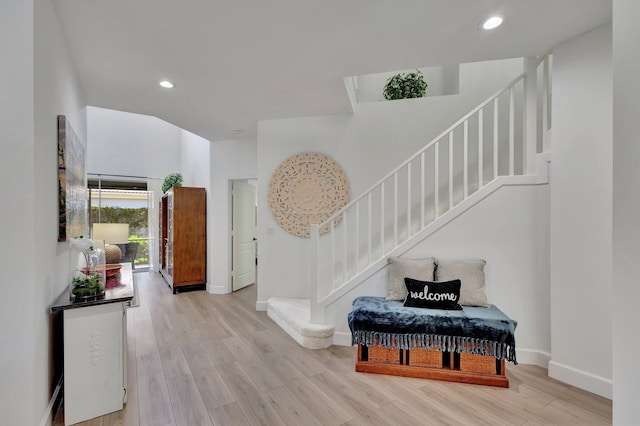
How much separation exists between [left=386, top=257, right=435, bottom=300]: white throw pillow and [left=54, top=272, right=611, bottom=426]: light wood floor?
732mm

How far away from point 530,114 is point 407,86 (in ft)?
5.20

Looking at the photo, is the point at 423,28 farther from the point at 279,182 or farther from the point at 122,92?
the point at 122,92

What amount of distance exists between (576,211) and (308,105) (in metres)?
2.78

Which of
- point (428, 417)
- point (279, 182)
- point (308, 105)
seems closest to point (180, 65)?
point (308, 105)

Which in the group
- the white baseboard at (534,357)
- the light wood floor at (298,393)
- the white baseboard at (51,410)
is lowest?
the light wood floor at (298,393)

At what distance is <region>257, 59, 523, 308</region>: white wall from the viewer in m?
3.45

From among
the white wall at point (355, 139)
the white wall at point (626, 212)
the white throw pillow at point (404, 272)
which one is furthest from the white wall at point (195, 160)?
the white wall at point (626, 212)

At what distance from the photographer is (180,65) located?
2.44 metres

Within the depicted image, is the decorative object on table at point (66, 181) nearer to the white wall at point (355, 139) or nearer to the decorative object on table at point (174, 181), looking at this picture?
the white wall at point (355, 139)

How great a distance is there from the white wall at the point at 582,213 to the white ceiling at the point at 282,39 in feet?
1.00

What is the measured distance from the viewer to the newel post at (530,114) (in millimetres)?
2621

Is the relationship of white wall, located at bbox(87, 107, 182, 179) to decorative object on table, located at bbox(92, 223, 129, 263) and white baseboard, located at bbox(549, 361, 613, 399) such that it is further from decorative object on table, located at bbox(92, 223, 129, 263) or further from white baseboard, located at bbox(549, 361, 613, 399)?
white baseboard, located at bbox(549, 361, 613, 399)

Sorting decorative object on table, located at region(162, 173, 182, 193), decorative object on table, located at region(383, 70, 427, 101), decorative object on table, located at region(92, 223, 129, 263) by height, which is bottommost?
decorative object on table, located at region(92, 223, 129, 263)

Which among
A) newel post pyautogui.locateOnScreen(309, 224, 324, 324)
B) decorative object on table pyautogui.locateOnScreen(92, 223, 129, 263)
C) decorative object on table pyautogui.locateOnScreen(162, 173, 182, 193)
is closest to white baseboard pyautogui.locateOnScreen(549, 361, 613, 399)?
newel post pyautogui.locateOnScreen(309, 224, 324, 324)
